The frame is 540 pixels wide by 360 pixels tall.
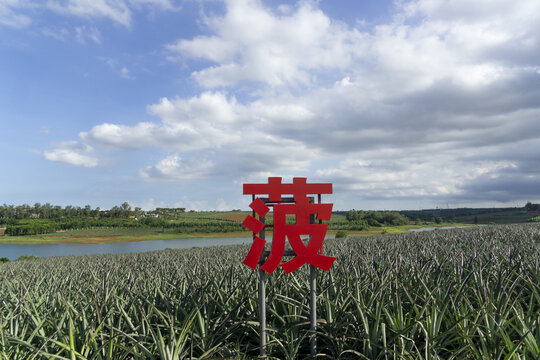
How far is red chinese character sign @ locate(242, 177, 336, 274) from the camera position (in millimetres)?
3182

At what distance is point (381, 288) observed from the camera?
10.6ft

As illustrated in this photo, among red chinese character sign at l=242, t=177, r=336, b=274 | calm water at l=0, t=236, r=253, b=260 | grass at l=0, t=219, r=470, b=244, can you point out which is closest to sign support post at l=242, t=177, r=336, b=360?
red chinese character sign at l=242, t=177, r=336, b=274

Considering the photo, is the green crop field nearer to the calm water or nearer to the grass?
the calm water

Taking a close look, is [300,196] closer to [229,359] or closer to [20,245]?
[229,359]

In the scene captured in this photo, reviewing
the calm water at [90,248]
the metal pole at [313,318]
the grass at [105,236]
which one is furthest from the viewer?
the grass at [105,236]

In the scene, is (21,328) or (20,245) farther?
(20,245)

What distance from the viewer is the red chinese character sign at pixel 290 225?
125 inches

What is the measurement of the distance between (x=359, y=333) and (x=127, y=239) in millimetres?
83644

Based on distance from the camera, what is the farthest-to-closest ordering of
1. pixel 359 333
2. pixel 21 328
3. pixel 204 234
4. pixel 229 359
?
pixel 204 234, pixel 21 328, pixel 359 333, pixel 229 359

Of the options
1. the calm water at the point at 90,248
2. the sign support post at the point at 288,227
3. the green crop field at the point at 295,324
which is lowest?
the calm water at the point at 90,248

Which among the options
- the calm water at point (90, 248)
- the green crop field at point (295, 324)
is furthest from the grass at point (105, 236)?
the green crop field at point (295, 324)

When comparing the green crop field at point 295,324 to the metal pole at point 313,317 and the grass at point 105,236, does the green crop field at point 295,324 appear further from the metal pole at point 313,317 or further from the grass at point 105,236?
the grass at point 105,236

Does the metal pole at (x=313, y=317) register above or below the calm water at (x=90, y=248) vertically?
above

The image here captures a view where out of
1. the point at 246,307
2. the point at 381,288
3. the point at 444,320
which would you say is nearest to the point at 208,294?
the point at 246,307
